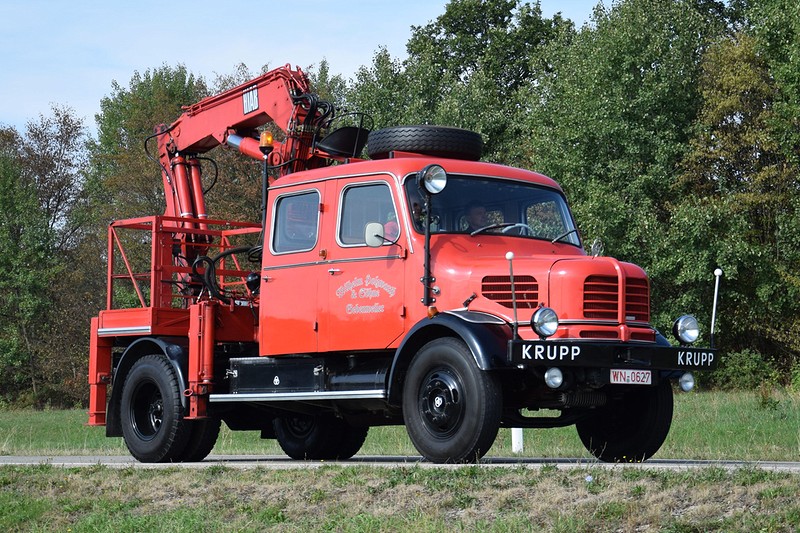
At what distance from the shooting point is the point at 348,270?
12.5 m

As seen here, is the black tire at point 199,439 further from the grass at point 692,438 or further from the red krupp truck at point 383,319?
the grass at point 692,438

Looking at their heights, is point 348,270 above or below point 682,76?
below

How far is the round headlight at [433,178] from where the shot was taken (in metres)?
11.7

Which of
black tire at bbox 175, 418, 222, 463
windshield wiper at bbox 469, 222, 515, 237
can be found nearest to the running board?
black tire at bbox 175, 418, 222, 463

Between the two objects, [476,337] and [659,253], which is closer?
[476,337]

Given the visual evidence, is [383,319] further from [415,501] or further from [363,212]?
[415,501]

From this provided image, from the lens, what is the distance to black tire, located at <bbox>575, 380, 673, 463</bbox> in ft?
40.5

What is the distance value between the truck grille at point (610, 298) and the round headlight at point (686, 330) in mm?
487

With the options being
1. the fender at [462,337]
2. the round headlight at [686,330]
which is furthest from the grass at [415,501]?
the round headlight at [686,330]

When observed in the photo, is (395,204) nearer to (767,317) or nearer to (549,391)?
(549,391)

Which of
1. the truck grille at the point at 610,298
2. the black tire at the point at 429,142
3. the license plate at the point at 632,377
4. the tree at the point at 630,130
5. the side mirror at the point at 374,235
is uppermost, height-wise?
the tree at the point at 630,130

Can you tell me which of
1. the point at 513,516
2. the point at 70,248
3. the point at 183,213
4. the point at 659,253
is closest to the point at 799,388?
the point at 659,253

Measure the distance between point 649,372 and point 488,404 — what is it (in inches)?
61.7

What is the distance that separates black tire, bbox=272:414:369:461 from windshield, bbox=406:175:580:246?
12.1ft
